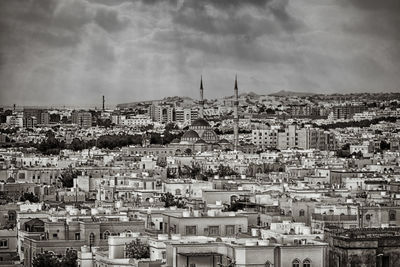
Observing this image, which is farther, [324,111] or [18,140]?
[324,111]

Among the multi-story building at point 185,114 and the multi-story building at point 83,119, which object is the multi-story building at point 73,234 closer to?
the multi-story building at point 83,119

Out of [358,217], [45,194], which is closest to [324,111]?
[45,194]

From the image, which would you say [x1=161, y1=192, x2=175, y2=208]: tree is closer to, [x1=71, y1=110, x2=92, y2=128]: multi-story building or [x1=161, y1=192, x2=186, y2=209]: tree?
[x1=161, y1=192, x2=186, y2=209]: tree

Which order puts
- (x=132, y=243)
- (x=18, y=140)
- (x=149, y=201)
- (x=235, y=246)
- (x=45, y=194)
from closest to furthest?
(x=235, y=246), (x=132, y=243), (x=149, y=201), (x=45, y=194), (x=18, y=140)

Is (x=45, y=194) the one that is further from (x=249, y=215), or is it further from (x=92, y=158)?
(x=92, y=158)

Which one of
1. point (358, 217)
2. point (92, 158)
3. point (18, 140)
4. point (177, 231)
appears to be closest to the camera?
point (177, 231)
